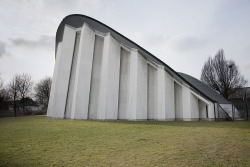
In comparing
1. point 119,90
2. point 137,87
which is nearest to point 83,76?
point 119,90

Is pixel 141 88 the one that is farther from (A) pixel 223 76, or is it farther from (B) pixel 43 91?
(B) pixel 43 91

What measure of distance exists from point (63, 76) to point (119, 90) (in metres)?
6.35

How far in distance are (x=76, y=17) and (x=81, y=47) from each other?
4.81 metres

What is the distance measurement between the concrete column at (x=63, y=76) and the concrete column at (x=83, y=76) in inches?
83.9

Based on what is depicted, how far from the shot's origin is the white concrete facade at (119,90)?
1452cm

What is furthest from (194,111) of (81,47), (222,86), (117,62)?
(222,86)

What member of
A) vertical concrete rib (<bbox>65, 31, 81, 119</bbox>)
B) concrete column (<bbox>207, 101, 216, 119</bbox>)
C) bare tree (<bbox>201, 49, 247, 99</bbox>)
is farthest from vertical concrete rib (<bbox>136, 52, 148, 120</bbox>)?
bare tree (<bbox>201, 49, 247, 99</bbox>)

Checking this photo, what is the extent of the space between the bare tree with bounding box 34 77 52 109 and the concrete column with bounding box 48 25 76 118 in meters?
34.1

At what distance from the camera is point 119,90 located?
51.1ft

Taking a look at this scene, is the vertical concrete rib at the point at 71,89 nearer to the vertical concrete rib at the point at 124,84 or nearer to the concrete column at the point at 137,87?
the vertical concrete rib at the point at 124,84

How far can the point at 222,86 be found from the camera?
3262 centimetres

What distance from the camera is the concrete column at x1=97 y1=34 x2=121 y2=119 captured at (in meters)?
14.2

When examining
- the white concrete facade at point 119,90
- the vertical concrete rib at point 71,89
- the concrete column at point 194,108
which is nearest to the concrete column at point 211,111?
the white concrete facade at point 119,90

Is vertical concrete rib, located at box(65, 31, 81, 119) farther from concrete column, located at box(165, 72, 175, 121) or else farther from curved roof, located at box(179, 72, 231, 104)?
curved roof, located at box(179, 72, 231, 104)
